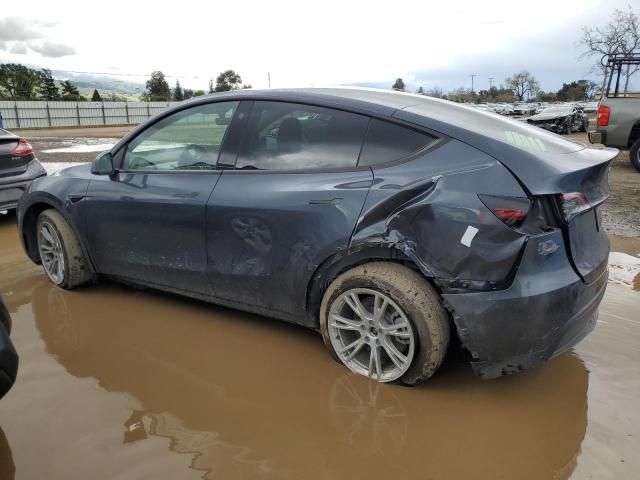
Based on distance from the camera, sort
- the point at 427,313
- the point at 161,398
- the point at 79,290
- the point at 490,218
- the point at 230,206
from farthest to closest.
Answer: the point at 79,290 → the point at 230,206 → the point at 161,398 → the point at 427,313 → the point at 490,218

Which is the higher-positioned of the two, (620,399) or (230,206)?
(230,206)

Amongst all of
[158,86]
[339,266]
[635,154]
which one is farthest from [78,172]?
[158,86]

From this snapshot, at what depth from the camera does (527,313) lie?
2.50 m

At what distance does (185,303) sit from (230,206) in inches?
46.8

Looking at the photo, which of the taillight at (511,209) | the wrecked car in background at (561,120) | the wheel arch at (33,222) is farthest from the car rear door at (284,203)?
the wrecked car in background at (561,120)

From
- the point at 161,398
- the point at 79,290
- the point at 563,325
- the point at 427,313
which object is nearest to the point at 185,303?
the point at 79,290

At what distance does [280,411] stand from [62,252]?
2551 mm

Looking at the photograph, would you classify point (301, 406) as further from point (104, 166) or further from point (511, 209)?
point (104, 166)

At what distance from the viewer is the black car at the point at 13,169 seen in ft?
21.3

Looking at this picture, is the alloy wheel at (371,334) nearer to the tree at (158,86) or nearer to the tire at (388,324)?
the tire at (388,324)

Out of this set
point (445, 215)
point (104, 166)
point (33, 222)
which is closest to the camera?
point (445, 215)

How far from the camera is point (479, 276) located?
8.36 ft

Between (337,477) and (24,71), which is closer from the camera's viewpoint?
(337,477)

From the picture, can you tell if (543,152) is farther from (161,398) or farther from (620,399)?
(161,398)
